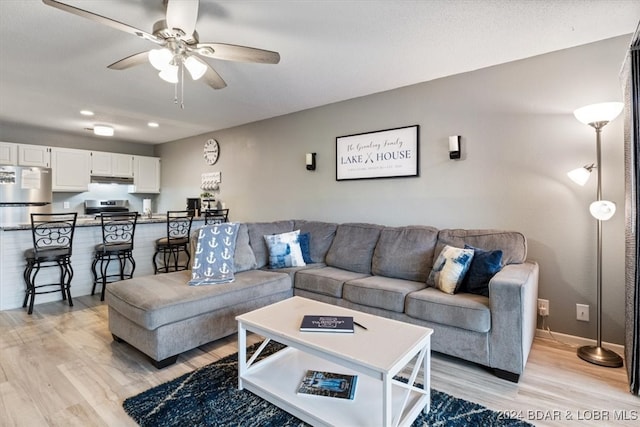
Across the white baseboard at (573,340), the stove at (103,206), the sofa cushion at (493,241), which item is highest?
the stove at (103,206)

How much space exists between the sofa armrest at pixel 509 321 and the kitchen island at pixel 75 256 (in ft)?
13.5

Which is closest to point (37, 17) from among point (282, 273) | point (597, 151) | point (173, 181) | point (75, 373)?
point (75, 373)

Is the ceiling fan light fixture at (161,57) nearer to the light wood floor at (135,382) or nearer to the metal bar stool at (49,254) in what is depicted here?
the light wood floor at (135,382)

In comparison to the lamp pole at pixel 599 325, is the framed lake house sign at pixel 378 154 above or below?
above

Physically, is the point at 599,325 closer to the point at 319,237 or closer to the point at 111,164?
the point at 319,237

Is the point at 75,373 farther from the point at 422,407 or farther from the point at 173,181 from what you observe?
the point at 173,181

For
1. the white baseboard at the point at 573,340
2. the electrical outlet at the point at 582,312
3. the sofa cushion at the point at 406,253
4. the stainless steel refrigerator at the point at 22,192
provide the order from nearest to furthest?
the white baseboard at the point at 573,340 → the electrical outlet at the point at 582,312 → the sofa cushion at the point at 406,253 → the stainless steel refrigerator at the point at 22,192

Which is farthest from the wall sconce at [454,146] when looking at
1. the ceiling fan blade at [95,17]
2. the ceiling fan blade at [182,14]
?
the ceiling fan blade at [95,17]

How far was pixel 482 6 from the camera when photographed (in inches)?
79.0

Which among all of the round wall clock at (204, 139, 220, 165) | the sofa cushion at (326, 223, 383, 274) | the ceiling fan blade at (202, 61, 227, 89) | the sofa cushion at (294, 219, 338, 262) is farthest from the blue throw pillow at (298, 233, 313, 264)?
the round wall clock at (204, 139, 220, 165)

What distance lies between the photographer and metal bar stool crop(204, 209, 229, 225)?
4.89 meters

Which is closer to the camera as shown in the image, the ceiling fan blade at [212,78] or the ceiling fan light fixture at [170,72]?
the ceiling fan light fixture at [170,72]

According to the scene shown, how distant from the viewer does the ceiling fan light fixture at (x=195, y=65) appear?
2152mm

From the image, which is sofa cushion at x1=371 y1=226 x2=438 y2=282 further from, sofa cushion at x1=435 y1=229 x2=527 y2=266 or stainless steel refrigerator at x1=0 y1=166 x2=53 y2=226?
stainless steel refrigerator at x1=0 y1=166 x2=53 y2=226
